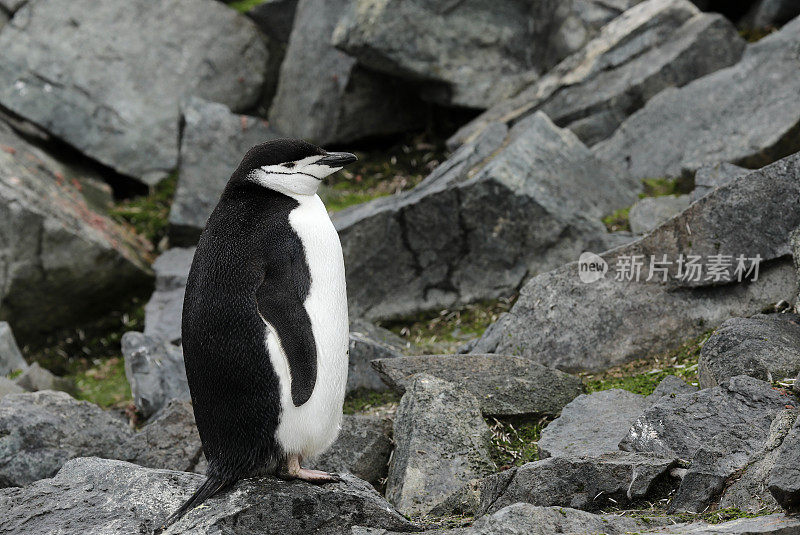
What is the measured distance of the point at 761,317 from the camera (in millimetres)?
5785

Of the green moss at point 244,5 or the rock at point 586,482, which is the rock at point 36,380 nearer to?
the rock at point 586,482

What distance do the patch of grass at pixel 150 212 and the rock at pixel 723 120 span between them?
6.19 m

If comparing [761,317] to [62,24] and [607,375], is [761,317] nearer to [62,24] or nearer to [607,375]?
[607,375]

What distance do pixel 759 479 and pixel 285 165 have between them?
2949mm

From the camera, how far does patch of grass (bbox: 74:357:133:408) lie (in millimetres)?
9461

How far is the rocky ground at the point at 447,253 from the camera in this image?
15.1 ft

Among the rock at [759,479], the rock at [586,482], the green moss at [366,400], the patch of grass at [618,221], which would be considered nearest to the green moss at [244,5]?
the patch of grass at [618,221]

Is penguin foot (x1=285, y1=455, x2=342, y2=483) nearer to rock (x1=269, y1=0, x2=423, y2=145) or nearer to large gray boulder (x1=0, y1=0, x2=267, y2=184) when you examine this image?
rock (x1=269, y1=0, x2=423, y2=145)

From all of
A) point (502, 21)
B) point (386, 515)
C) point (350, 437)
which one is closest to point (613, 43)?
point (502, 21)

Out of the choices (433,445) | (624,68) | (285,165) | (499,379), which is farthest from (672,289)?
(624,68)

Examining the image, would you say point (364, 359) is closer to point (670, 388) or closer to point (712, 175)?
point (670, 388)

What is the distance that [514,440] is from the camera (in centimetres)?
595

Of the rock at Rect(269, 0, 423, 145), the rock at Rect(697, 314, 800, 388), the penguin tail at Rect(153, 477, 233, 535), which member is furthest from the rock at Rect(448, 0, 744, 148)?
the penguin tail at Rect(153, 477, 233, 535)

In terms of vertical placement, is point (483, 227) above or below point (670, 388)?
above
